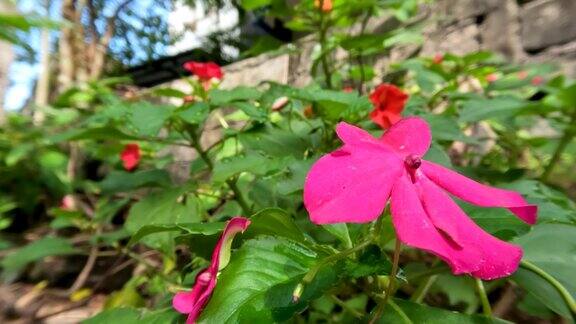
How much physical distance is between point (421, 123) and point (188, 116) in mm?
396

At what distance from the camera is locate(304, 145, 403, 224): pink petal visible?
27cm

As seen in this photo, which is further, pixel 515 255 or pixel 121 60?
pixel 121 60

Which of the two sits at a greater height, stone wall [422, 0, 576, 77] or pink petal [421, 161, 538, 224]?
stone wall [422, 0, 576, 77]

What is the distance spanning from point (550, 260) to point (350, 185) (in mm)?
295

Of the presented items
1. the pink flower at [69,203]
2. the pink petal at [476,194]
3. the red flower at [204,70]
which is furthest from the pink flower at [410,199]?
the pink flower at [69,203]

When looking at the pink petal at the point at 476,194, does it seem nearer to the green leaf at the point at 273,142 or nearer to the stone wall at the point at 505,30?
the green leaf at the point at 273,142

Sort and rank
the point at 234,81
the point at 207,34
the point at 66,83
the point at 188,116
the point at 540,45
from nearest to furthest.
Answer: the point at 188,116, the point at 540,45, the point at 234,81, the point at 66,83, the point at 207,34

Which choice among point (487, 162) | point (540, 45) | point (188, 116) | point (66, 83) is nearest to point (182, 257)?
point (188, 116)

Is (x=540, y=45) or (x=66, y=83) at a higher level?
(x=66, y=83)

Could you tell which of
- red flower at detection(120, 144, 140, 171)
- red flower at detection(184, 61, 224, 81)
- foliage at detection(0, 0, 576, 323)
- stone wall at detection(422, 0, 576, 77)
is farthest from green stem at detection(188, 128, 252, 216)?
stone wall at detection(422, 0, 576, 77)

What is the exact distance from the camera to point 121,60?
151 inches

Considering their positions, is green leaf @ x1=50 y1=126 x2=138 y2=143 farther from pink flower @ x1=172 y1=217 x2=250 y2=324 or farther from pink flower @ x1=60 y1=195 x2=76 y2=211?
pink flower @ x1=60 y1=195 x2=76 y2=211

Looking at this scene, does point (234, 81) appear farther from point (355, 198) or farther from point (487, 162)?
point (355, 198)

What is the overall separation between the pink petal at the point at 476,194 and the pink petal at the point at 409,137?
0.6 inches
